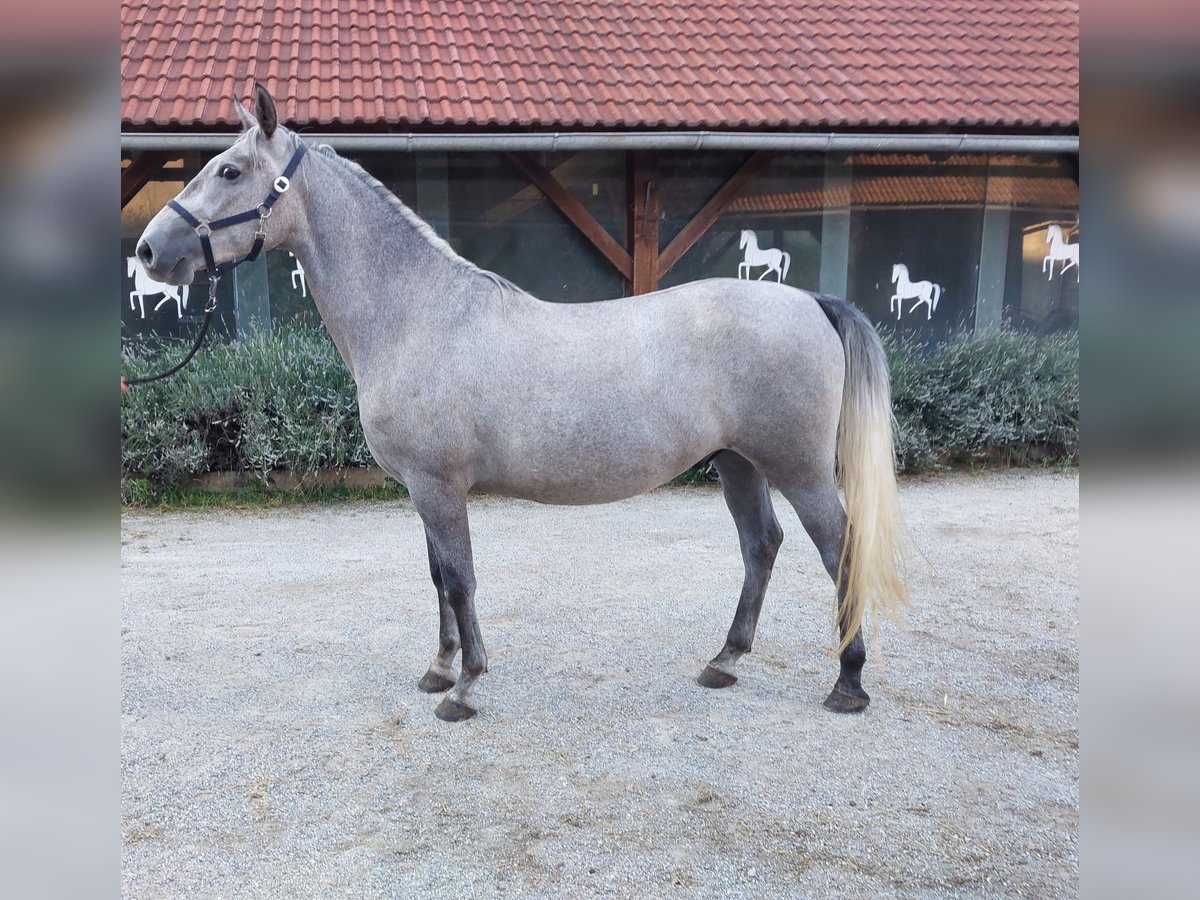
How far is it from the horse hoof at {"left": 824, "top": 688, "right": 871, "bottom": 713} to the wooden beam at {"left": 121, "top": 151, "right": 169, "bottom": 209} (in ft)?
20.7

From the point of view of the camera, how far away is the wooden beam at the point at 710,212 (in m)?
6.80

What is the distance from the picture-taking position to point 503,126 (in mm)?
6352

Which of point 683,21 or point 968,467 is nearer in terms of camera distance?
point 968,467

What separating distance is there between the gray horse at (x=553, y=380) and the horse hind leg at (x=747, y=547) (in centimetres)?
29

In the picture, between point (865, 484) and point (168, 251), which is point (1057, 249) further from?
point (168, 251)

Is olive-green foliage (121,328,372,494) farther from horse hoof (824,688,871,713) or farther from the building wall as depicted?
horse hoof (824,688,871,713)

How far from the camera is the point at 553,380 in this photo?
2742 millimetres

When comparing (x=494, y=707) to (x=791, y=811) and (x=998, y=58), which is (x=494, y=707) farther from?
(x=998, y=58)

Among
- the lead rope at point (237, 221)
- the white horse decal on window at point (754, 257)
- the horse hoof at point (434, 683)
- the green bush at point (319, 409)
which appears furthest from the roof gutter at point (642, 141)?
the horse hoof at point (434, 683)

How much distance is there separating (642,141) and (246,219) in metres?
4.21

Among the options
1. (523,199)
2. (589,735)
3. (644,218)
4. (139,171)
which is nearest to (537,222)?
(523,199)

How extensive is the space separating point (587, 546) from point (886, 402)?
2.52 meters

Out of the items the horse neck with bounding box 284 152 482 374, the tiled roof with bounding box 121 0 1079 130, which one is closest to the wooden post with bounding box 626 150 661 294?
the tiled roof with bounding box 121 0 1079 130
